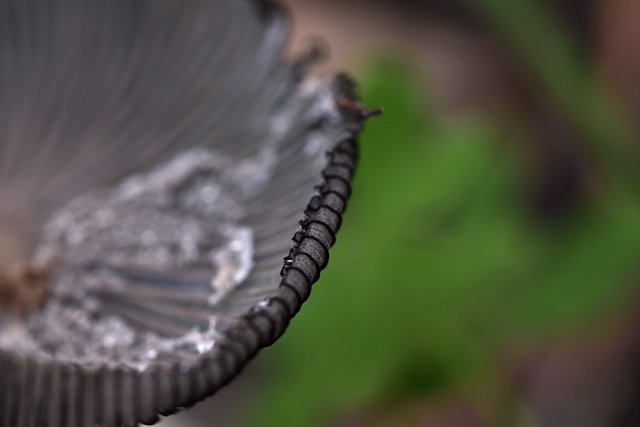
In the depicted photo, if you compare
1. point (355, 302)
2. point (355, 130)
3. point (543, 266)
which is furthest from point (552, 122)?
point (355, 130)

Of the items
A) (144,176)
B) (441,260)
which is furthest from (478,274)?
(144,176)

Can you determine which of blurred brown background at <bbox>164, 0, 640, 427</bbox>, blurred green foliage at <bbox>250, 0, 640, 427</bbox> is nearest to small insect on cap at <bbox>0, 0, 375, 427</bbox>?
blurred brown background at <bbox>164, 0, 640, 427</bbox>

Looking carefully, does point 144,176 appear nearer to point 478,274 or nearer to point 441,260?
point 441,260

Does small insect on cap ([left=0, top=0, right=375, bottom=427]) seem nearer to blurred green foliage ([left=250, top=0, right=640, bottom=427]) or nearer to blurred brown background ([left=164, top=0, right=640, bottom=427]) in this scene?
blurred brown background ([left=164, top=0, right=640, bottom=427])

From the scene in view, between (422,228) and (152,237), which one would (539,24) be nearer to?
(422,228)

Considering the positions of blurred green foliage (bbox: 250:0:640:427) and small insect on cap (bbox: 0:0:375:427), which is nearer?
small insect on cap (bbox: 0:0:375:427)

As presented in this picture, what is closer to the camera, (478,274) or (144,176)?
(144,176)
